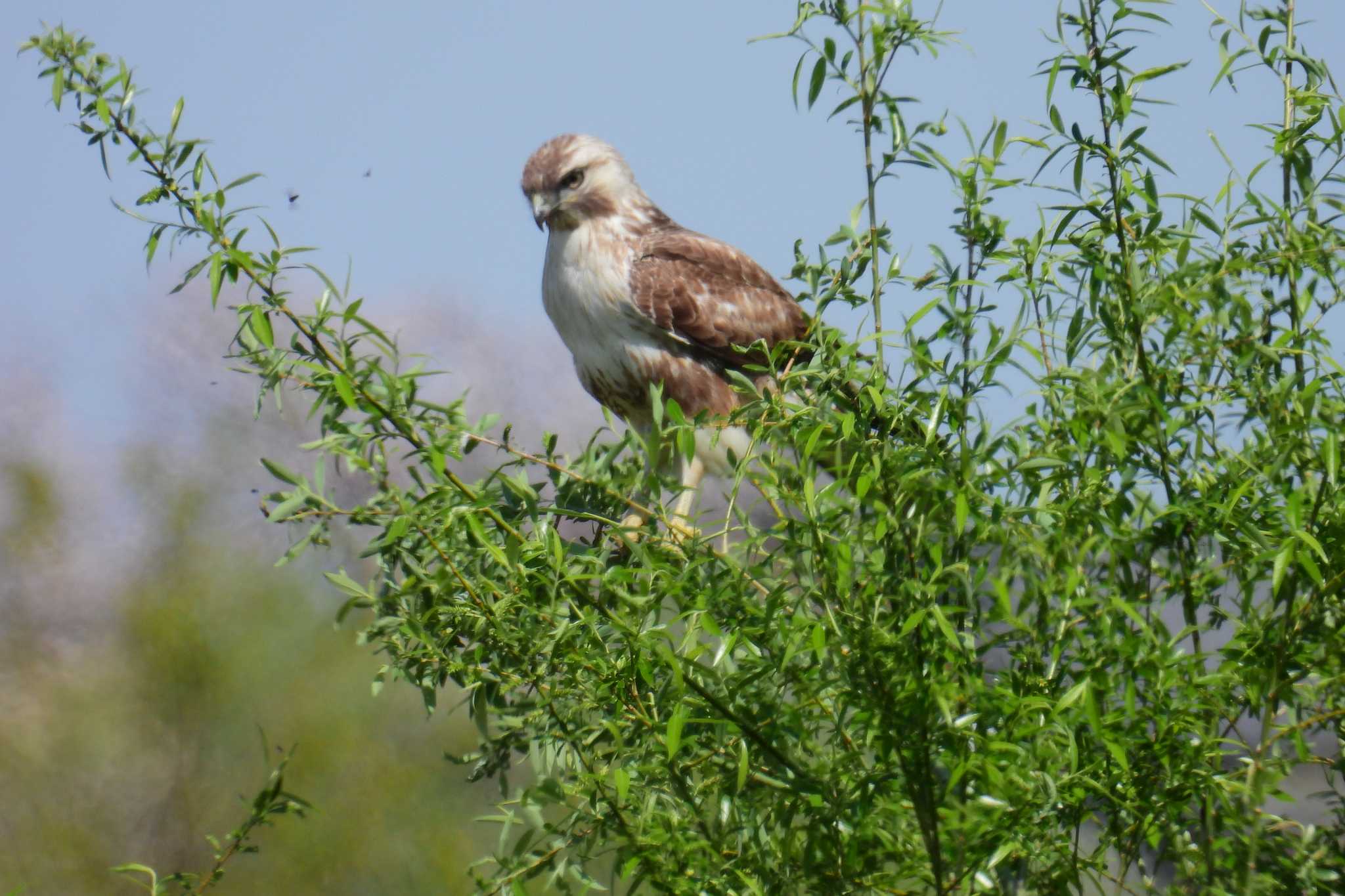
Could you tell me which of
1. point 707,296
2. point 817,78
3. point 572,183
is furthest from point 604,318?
point 817,78

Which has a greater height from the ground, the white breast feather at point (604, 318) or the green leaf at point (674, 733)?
the white breast feather at point (604, 318)

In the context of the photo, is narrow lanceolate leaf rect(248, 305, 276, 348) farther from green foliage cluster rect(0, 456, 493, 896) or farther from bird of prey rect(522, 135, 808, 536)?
green foliage cluster rect(0, 456, 493, 896)

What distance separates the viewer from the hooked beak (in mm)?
3654

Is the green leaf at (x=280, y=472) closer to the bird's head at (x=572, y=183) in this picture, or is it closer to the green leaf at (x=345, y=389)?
the green leaf at (x=345, y=389)

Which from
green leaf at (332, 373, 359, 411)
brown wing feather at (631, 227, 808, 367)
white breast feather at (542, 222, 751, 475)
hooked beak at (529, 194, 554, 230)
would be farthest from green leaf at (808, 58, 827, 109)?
hooked beak at (529, 194, 554, 230)

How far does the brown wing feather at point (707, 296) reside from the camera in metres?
3.56

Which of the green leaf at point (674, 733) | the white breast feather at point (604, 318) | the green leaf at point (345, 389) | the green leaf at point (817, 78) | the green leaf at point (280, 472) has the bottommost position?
the green leaf at point (674, 733)

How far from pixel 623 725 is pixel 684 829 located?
0.49ft

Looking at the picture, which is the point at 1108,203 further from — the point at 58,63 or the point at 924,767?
the point at 58,63

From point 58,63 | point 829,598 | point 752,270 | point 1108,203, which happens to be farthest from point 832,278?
point 752,270

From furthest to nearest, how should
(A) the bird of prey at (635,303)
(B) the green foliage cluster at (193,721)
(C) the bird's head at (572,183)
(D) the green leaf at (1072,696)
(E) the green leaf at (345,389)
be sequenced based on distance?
(B) the green foliage cluster at (193,721) < (C) the bird's head at (572,183) < (A) the bird of prey at (635,303) < (E) the green leaf at (345,389) < (D) the green leaf at (1072,696)

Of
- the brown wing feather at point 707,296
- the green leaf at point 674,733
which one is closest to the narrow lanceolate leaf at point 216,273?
the green leaf at point 674,733

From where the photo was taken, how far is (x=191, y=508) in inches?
363

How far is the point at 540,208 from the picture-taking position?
3.65 meters
